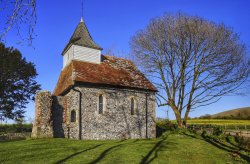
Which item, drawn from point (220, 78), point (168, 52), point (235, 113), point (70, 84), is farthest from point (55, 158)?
point (235, 113)

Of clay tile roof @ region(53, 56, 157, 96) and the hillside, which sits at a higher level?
clay tile roof @ region(53, 56, 157, 96)

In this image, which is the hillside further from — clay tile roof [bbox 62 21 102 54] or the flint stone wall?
clay tile roof [bbox 62 21 102 54]

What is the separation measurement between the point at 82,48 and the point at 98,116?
7729 millimetres

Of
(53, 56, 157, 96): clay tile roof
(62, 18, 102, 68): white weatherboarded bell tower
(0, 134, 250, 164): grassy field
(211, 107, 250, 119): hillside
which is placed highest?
(62, 18, 102, 68): white weatherboarded bell tower

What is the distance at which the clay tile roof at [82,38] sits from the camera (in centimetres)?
2708

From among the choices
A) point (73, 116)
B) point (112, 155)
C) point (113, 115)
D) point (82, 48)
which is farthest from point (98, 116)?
point (112, 155)

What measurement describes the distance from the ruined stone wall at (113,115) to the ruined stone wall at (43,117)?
185cm

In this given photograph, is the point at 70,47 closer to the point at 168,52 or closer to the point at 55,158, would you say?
the point at 168,52

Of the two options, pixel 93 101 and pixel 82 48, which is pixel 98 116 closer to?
pixel 93 101

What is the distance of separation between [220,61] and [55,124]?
17.6 m

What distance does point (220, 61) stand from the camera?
27.2m

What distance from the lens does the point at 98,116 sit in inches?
933

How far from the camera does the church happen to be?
74.3 feet

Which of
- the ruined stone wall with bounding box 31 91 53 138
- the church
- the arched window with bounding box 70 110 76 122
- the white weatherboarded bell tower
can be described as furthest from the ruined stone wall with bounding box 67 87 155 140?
the white weatherboarded bell tower
